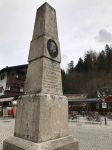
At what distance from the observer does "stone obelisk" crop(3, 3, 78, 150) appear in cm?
499

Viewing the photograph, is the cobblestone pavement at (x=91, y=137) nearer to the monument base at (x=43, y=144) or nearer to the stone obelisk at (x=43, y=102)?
the monument base at (x=43, y=144)

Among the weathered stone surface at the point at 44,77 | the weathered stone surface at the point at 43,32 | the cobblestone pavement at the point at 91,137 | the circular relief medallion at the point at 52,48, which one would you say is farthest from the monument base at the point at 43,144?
the circular relief medallion at the point at 52,48

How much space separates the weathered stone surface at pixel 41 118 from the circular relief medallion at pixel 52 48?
4.40ft

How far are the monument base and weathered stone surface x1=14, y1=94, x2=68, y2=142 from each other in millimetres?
125

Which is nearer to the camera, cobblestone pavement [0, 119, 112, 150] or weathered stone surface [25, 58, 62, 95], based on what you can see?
weathered stone surface [25, 58, 62, 95]

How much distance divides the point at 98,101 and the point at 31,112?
30205 millimetres

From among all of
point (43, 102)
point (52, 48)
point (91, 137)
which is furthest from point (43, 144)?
point (91, 137)

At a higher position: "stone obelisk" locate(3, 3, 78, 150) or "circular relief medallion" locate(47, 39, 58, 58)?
"circular relief medallion" locate(47, 39, 58, 58)

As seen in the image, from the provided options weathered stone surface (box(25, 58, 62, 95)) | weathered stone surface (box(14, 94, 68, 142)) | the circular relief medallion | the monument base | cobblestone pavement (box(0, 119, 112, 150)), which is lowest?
cobblestone pavement (box(0, 119, 112, 150))

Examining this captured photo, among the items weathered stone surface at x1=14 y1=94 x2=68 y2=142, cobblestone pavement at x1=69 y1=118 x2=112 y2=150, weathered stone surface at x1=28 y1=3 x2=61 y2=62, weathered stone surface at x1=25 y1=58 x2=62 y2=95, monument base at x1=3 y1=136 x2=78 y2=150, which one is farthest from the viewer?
cobblestone pavement at x1=69 y1=118 x2=112 y2=150

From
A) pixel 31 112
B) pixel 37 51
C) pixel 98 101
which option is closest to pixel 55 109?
pixel 31 112

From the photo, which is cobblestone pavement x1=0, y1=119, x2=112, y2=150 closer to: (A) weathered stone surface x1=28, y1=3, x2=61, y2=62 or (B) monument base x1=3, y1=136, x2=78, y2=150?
(B) monument base x1=3, y1=136, x2=78, y2=150

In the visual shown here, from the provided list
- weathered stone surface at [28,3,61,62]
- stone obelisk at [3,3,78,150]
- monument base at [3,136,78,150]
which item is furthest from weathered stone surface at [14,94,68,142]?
weathered stone surface at [28,3,61,62]

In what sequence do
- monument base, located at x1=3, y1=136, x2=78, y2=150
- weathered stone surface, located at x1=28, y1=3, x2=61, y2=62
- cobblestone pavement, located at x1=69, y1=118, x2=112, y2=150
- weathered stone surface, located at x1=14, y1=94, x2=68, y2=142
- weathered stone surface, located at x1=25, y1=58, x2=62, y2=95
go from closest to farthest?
monument base, located at x1=3, y1=136, x2=78, y2=150, weathered stone surface, located at x1=14, y1=94, x2=68, y2=142, weathered stone surface, located at x1=25, y1=58, x2=62, y2=95, weathered stone surface, located at x1=28, y1=3, x2=61, y2=62, cobblestone pavement, located at x1=69, y1=118, x2=112, y2=150
